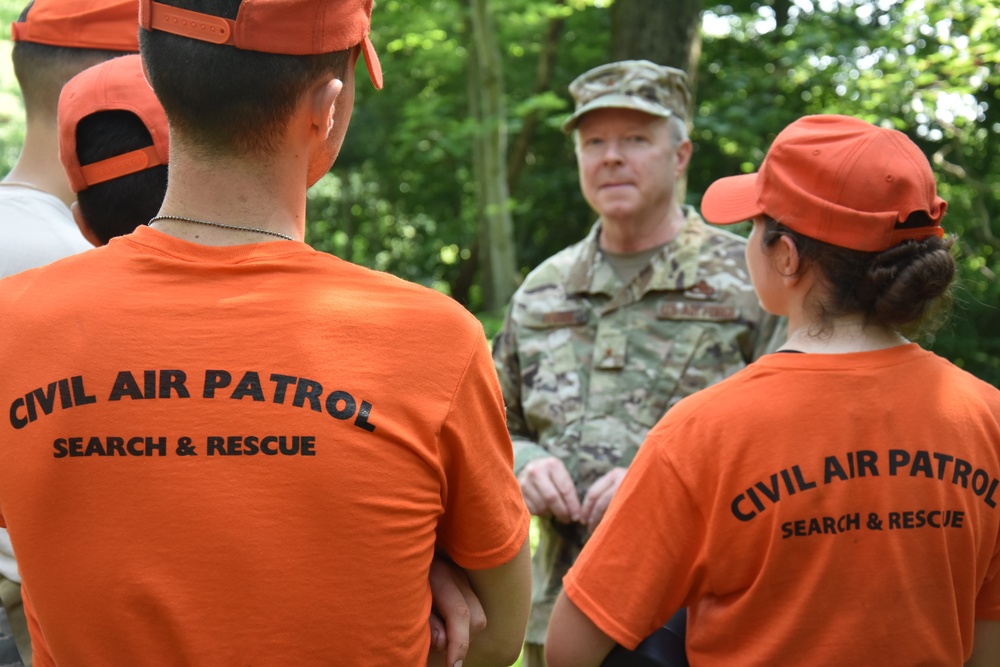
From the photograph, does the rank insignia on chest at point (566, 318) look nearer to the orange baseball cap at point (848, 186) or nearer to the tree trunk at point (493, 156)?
the orange baseball cap at point (848, 186)

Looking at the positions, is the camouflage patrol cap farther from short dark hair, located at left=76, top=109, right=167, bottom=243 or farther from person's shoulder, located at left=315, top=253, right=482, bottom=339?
person's shoulder, located at left=315, top=253, right=482, bottom=339

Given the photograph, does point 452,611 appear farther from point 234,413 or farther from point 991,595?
point 991,595

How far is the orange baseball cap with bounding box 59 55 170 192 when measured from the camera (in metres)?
1.94

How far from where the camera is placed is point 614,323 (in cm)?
338

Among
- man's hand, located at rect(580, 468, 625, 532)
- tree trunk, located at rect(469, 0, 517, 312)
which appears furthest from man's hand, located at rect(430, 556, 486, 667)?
tree trunk, located at rect(469, 0, 517, 312)

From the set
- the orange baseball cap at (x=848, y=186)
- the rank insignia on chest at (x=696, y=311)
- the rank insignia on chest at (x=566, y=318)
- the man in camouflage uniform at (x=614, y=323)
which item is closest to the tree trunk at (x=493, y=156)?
the man in camouflage uniform at (x=614, y=323)

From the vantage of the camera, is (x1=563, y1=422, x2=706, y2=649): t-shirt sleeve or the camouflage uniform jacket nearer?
(x1=563, y1=422, x2=706, y2=649): t-shirt sleeve

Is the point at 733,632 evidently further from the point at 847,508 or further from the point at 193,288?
the point at 193,288

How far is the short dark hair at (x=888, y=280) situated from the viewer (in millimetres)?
1957

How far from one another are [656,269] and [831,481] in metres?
1.61

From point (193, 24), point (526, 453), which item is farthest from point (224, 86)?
point (526, 453)

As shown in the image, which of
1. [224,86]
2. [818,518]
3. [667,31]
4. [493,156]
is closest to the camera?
[224,86]

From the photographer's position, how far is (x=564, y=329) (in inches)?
137

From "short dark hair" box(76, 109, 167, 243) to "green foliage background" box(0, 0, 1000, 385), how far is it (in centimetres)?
293
